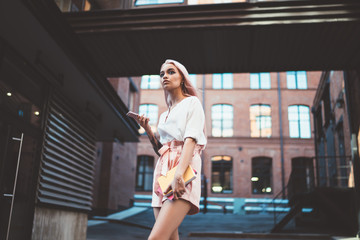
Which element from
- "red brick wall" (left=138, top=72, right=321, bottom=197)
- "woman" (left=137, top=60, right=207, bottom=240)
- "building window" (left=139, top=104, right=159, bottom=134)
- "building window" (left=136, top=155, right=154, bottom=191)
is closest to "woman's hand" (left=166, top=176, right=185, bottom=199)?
"woman" (left=137, top=60, right=207, bottom=240)

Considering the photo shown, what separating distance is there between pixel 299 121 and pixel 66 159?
2520 centimetres

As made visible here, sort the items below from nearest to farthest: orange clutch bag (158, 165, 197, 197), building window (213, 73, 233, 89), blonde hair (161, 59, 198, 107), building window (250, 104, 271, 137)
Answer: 1. orange clutch bag (158, 165, 197, 197)
2. blonde hair (161, 59, 198, 107)
3. building window (250, 104, 271, 137)
4. building window (213, 73, 233, 89)

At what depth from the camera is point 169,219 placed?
202cm

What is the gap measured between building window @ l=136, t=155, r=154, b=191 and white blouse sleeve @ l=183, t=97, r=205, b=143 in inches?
1120

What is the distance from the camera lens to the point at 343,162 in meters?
13.9

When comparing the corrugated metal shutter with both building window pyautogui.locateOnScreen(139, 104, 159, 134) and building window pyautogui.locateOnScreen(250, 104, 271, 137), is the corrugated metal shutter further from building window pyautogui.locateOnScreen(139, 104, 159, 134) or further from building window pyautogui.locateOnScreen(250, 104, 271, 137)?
building window pyautogui.locateOnScreen(250, 104, 271, 137)

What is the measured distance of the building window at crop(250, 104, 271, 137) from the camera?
29.9m

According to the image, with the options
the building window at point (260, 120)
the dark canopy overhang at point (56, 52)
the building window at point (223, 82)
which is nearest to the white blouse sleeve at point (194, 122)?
the dark canopy overhang at point (56, 52)

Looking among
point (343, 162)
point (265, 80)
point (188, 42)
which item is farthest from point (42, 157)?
point (265, 80)

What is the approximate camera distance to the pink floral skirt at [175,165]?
214cm

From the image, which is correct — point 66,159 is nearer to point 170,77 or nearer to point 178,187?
point 170,77

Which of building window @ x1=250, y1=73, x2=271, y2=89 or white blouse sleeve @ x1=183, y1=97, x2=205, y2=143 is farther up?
building window @ x1=250, y1=73, x2=271, y2=89

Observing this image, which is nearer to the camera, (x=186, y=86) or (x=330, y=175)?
(x=186, y=86)

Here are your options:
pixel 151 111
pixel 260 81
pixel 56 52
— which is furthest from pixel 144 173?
pixel 56 52
